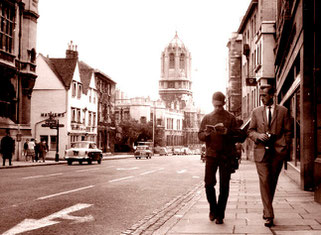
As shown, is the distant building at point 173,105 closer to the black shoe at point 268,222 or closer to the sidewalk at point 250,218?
the sidewalk at point 250,218

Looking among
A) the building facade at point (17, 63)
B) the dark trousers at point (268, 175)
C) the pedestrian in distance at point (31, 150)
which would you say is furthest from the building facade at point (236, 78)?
the dark trousers at point (268, 175)

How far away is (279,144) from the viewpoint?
7.24 m

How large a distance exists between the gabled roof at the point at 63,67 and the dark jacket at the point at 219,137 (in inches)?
1684

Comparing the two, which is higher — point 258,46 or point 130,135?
point 258,46

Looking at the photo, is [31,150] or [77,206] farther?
[31,150]

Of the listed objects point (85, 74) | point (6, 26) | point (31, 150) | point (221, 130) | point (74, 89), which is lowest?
point (31, 150)

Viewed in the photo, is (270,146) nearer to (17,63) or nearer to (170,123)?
(17,63)

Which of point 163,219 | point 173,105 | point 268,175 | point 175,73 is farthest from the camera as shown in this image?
point 175,73

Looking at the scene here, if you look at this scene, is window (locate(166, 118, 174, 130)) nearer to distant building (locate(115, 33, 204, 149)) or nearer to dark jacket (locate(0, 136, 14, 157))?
distant building (locate(115, 33, 204, 149))

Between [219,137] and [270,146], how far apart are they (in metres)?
0.76

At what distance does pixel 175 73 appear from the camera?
16750cm

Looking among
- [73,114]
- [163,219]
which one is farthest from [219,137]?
[73,114]

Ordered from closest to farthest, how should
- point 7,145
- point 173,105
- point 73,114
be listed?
point 7,145
point 73,114
point 173,105

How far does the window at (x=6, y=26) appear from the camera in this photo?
33.6 m
